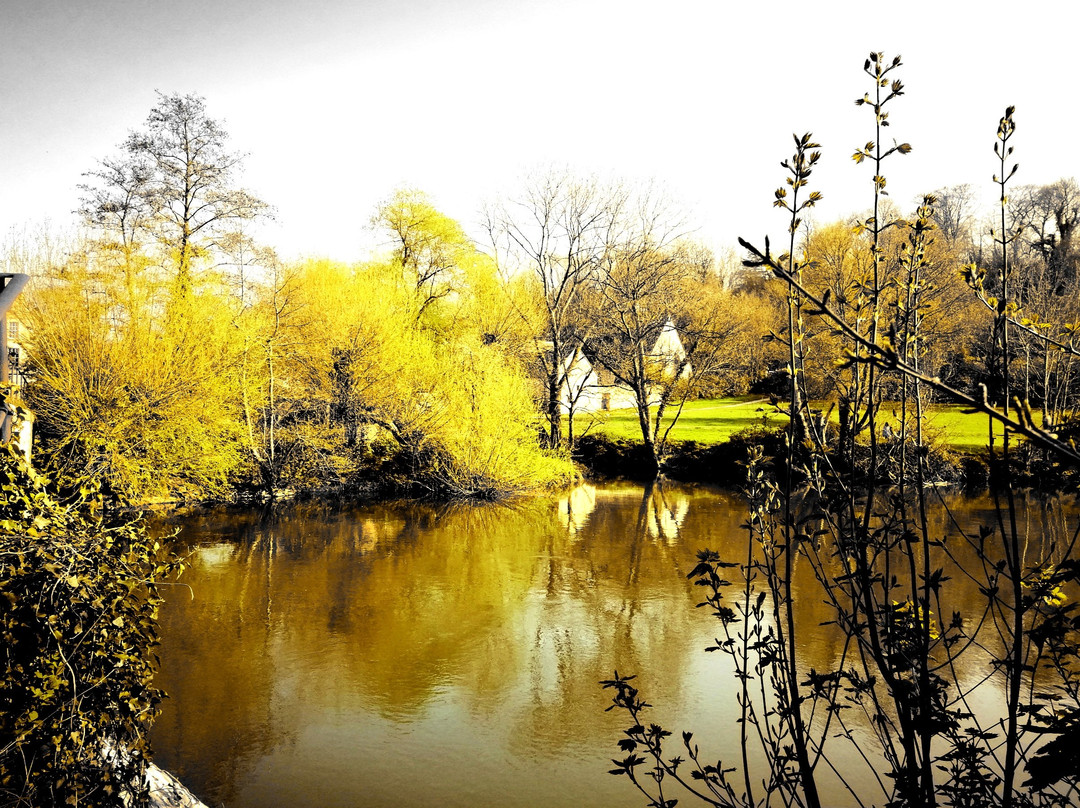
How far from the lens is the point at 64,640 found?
3564 mm

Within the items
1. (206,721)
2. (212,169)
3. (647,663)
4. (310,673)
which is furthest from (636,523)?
(212,169)

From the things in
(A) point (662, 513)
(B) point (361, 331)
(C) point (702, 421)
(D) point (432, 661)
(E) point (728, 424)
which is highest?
(B) point (361, 331)

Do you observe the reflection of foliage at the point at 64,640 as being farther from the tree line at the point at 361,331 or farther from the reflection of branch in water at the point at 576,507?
the reflection of branch in water at the point at 576,507

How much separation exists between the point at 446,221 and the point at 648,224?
8114mm

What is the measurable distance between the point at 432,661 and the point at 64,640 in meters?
5.53

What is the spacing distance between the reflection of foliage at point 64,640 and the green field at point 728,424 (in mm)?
16747

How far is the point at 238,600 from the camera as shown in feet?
36.2

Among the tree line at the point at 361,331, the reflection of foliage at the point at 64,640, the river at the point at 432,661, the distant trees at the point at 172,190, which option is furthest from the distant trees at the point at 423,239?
the reflection of foliage at the point at 64,640

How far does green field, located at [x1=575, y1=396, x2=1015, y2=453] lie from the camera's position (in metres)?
21.8

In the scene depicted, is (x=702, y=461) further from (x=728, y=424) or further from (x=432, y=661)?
(x=432, y=661)

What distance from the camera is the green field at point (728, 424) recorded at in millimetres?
21797

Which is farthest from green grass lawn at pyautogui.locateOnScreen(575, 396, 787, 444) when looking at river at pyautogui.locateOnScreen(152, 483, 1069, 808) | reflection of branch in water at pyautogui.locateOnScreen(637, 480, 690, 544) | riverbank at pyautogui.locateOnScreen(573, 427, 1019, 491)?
river at pyautogui.locateOnScreen(152, 483, 1069, 808)

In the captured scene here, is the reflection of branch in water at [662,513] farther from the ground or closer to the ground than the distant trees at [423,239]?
closer to the ground

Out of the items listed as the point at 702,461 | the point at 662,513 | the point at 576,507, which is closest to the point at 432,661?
the point at 662,513
